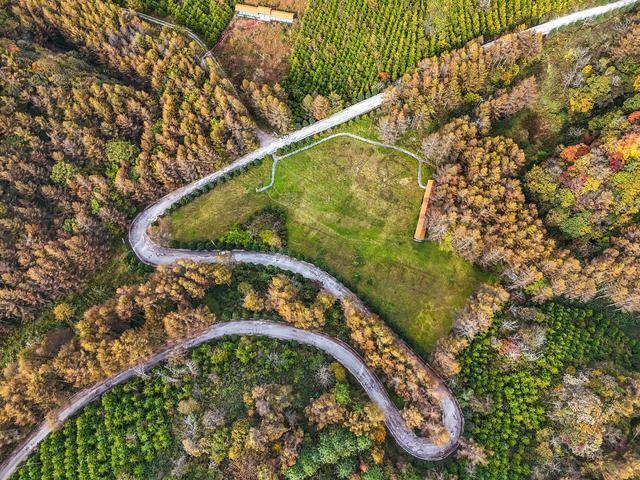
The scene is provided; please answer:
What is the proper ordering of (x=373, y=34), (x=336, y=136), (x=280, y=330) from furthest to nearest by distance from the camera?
1. (x=336, y=136)
2. (x=373, y=34)
3. (x=280, y=330)

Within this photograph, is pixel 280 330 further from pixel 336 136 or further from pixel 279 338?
pixel 336 136

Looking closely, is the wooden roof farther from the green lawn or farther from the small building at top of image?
the green lawn

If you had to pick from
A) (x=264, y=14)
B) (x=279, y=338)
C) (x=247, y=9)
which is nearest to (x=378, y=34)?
(x=264, y=14)

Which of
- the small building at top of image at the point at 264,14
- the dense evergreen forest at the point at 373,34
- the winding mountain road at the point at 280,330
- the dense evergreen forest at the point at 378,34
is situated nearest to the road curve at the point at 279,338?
the winding mountain road at the point at 280,330

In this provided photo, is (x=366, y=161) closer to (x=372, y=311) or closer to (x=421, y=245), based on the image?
(x=421, y=245)

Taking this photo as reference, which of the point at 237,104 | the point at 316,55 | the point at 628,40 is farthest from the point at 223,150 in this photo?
the point at 628,40

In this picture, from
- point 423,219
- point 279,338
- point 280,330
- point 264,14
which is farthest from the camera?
point 264,14

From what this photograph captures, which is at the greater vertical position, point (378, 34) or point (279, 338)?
point (378, 34)
